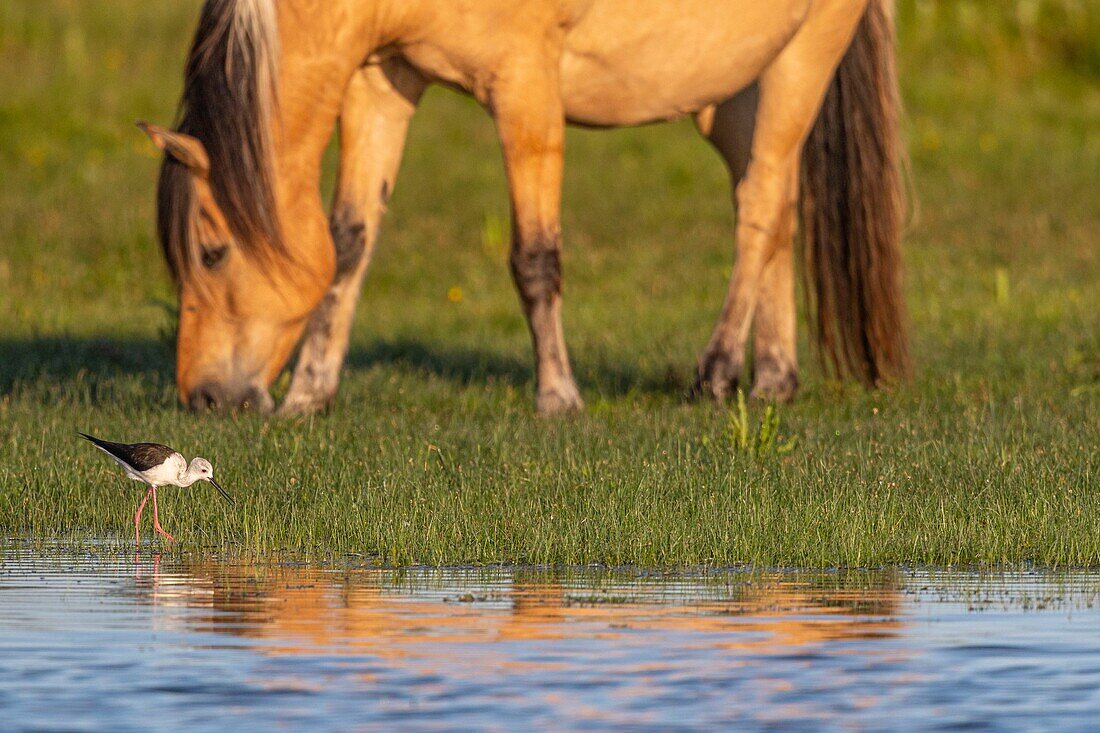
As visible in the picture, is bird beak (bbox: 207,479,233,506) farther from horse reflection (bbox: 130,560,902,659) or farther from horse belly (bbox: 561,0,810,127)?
horse belly (bbox: 561,0,810,127)

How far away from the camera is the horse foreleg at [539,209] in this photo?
9750mm

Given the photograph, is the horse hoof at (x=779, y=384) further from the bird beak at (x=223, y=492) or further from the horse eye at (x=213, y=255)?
the bird beak at (x=223, y=492)

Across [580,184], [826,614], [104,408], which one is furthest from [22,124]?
[826,614]

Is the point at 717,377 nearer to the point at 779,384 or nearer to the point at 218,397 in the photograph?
the point at 779,384

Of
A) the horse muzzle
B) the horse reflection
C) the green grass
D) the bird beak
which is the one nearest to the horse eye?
the horse muzzle

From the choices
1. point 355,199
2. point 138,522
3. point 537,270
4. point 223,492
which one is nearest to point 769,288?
point 537,270

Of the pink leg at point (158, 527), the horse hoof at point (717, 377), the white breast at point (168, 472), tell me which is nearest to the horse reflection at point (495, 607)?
the pink leg at point (158, 527)

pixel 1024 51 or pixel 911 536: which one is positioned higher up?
pixel 1024 51

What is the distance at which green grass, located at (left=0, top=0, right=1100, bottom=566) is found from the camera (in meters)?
6.76

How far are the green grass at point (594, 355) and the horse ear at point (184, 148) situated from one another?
1102mm

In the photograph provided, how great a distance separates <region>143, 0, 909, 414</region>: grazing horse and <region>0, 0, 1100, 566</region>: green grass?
1.34ft

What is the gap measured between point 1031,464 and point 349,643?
3843 millimetres

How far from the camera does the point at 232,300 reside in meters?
9.15

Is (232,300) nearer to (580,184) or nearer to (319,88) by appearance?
(319,88)
